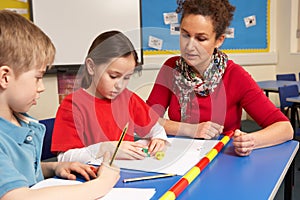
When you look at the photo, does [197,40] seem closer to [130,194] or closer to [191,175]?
[191,175]

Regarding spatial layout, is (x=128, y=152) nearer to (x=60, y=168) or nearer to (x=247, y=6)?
(x=60, y=168)

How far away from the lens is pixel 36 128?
845 mm

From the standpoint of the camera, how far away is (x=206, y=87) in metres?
1.39

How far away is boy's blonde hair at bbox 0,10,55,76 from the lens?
652 mm

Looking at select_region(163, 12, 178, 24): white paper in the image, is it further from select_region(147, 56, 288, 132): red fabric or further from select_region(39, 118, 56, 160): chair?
select_region(39, 118, 56, 160): chair

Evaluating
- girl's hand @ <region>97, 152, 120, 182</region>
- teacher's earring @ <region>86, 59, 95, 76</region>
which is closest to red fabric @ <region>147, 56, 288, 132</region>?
teacher's earring @ <region>86, 59, 95, 76</region>

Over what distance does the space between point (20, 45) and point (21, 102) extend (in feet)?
0.39

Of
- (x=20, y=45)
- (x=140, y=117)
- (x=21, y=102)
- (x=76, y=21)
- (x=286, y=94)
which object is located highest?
(x=76, y=21)

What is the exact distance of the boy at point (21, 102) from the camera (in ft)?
2.02

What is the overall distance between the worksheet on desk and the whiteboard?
169 centimetres

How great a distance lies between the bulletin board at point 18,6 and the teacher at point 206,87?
163 centimetres

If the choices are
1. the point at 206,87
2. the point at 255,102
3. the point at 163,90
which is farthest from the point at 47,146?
the point at 255,102

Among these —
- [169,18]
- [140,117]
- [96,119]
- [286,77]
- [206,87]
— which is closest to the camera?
[96,119]

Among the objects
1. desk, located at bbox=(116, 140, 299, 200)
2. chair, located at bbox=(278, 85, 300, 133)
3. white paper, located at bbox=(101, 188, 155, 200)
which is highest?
white paper, located at bbox=(101, 188, 155, 200)
